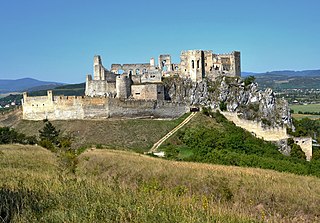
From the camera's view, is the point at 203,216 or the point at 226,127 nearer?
the point at 203,216

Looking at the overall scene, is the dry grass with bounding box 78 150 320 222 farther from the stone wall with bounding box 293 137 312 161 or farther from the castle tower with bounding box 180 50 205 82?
the castle tower with bounding box 180 50 205 82

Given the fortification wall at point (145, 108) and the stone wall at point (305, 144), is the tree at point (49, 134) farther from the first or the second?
the stone wall at point (305, 144)

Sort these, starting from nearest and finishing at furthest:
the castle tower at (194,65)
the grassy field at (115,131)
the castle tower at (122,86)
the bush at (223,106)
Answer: the grassy field at (115,131), the castle tower at (122,86), the bush at (223,106), the castle tower at (194,65)

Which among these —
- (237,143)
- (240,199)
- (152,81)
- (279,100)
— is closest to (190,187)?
(240,199)

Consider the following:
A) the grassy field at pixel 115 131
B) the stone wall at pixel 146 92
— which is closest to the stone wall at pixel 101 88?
the stone wall at pixel 146 92

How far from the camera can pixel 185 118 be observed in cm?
4550

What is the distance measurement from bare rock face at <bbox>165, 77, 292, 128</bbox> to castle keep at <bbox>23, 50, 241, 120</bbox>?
148 centimetres

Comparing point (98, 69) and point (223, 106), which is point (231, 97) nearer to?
point (223, 106)

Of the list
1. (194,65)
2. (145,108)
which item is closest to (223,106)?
(194,65)

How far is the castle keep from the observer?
43.0 metres

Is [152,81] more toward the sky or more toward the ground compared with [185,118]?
more toward the sky

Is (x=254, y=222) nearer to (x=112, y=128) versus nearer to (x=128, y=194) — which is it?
(x=128, y=194)

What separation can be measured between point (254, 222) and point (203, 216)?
803 millimetres

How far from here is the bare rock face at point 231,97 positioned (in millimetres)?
49781
